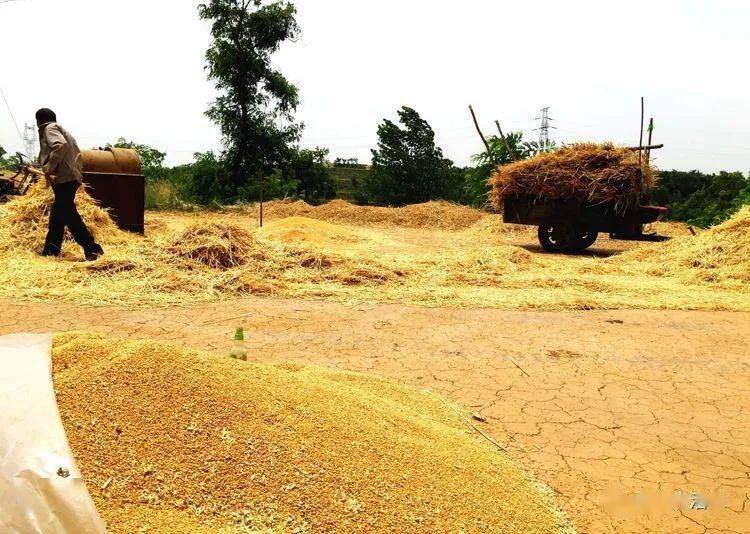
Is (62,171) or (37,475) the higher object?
(62,171)

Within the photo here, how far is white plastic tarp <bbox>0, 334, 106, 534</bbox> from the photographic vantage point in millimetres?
1463

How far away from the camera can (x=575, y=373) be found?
425cm

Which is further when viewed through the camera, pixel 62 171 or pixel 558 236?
pixel 558 236

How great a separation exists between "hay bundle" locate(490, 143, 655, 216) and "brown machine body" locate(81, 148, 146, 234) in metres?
6.64

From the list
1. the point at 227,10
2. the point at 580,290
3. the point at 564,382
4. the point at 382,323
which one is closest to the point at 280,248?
the point at 382,323

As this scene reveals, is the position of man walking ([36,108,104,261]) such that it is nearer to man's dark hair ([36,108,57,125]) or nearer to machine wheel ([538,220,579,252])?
man's dark hair ([36,108,57,125])

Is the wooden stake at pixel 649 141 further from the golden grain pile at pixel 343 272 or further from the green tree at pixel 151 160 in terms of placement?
the green tree at pixel 151 160

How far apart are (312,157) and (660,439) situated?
2312 cm

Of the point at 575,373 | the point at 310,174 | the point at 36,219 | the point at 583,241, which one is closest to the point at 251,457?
the point at 575,373

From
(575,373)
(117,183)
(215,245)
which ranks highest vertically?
(117,183)

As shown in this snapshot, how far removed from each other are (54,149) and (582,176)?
8.32m

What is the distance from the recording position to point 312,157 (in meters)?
25.2

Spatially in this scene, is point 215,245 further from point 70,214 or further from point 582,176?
point 582,176

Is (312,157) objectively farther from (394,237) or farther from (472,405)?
(472,405)
